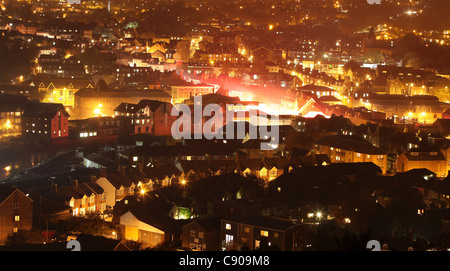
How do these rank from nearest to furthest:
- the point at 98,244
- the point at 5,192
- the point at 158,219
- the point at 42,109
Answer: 1. the point at 98,244
2. the point at 158,219
3. the point at 5,192
4. the point at 42,109

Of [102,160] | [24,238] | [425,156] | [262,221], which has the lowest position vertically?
[24,238]

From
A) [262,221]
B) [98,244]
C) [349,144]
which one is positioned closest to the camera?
[98,244]

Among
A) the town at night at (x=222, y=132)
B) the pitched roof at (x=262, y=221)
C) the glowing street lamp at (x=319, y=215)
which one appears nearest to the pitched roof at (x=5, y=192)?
the town at night at (x=222, y=132)

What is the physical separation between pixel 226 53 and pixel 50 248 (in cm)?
1748

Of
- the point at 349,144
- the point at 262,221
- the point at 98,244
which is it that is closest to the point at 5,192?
the point at 98,244

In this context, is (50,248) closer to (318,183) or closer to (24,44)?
(318,183)

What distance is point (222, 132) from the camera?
15016 mm

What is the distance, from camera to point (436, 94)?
774 inches

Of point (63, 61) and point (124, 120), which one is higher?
point (63, 61)

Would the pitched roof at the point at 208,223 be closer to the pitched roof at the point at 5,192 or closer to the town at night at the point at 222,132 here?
the town at night at the point at 222,132

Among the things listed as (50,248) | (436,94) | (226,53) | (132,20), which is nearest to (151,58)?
(226,53)

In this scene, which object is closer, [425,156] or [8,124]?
[425,156]

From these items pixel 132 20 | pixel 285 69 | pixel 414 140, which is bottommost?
pixel 414 140

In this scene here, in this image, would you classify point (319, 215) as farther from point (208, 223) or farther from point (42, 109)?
point (42, 109)
